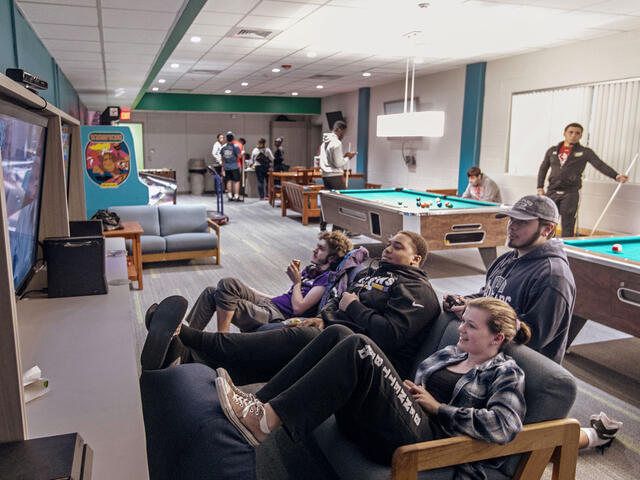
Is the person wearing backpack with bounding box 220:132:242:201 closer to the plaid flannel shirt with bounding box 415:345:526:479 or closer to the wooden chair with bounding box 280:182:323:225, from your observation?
the wooden chair with bounding box 280:182:323:225

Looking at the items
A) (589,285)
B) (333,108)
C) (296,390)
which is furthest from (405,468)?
(333,108)

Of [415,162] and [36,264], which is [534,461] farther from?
[415,162]

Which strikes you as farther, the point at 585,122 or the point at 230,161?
the point at 230,161

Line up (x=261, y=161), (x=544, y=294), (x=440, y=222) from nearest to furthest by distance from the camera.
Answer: (x=544, y=294) → (x=440, y=222) → (x=261, y=161)

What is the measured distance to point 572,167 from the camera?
6402mm

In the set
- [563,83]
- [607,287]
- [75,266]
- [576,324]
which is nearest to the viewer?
[75,266]

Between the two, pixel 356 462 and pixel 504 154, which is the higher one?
pixel 504 154

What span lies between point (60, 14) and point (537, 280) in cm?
465

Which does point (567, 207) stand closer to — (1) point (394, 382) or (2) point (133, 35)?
(2) point (133, 35)

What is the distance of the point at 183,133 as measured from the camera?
1503 cm

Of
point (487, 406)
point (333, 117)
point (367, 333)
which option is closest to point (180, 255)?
point (367, 333)

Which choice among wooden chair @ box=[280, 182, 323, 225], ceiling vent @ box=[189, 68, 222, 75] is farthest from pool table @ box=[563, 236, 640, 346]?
ceiling vent @ box=[189, 68, 222, 75]

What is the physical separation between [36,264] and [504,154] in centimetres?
729

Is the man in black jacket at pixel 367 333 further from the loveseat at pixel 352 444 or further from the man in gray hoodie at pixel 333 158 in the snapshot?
the man in gray hoodie at pixel 333 158
